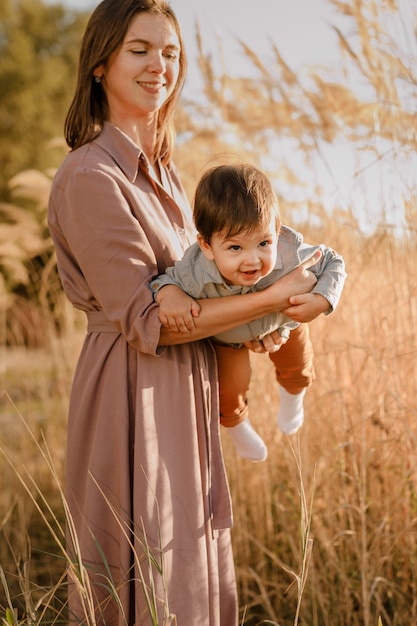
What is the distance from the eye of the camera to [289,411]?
2.42m

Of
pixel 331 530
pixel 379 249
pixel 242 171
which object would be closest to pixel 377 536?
pixel 331 530

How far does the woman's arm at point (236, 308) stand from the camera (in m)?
1.88

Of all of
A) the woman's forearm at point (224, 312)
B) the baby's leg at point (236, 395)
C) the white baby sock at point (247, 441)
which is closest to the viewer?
the woman's forearm at point (224, 312)

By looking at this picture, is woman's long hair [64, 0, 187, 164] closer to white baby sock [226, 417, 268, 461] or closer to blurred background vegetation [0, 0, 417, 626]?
blurred background vegetation [0, 0, 417, 626]

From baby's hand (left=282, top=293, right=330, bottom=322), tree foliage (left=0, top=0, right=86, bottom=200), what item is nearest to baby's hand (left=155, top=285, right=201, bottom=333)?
baby's hand (left=282, top=293, right=330, bottom=322)

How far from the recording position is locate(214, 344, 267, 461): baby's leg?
2143mm

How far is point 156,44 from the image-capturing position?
2.07 m

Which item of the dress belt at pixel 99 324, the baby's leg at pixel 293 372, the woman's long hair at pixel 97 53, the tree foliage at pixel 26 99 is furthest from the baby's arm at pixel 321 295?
the tree foliage at pixel 26 99

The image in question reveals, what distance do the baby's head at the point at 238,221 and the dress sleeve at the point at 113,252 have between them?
181mm

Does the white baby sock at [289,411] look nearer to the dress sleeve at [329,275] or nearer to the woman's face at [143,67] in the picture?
the dress sleeve at [329,275]

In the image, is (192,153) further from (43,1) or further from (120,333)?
(43,1)

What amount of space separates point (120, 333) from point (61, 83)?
10.9 meters

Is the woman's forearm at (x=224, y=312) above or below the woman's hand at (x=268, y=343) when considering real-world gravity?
above

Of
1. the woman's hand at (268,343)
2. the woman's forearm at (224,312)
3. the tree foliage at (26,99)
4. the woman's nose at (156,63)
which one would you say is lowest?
the woman's hand at (268,343)
